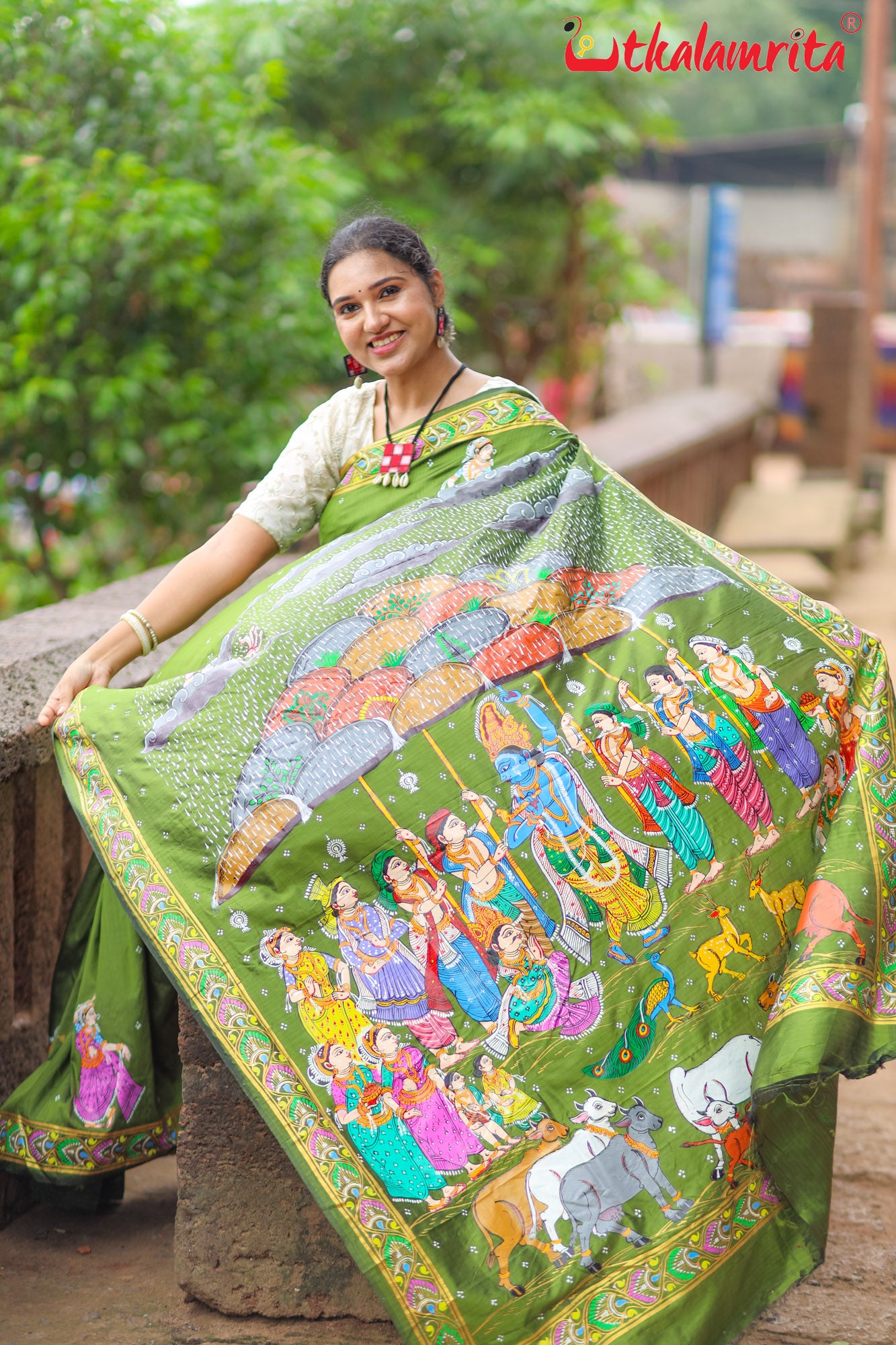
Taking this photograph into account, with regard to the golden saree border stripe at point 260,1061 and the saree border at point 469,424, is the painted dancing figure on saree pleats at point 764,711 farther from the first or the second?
the golden saree border stripe at point 260,1061

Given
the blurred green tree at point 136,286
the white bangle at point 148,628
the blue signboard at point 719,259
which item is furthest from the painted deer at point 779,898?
the blue signboard at point 719,259

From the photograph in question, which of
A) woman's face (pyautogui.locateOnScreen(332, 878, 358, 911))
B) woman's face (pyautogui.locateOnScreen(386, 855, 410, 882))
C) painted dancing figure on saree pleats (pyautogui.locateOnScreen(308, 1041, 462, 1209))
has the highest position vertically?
woman's face (pyautogui.locateOnScreen(386, 855, 410, 882))

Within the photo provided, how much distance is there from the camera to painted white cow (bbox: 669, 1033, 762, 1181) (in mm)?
1821

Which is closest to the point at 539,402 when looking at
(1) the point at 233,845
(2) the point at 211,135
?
(1) the point at 233,845

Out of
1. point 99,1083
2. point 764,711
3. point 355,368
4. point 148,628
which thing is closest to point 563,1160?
point 764,711

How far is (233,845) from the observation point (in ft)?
6.21

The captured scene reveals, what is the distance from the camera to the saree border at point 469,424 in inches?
86.9

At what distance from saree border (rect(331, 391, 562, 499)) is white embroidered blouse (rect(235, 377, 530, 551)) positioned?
32 mm

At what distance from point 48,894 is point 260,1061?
92 centimetres

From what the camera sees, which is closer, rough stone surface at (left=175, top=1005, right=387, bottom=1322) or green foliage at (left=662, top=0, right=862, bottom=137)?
rough stone surface at (left=175, top=1005, right=387, bottom=1322)

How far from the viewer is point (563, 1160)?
1.80 m

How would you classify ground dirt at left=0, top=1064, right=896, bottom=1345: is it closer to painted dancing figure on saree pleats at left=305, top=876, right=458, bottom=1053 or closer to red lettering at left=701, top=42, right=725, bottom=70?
painted dancing figure on saree pleats at left=305, top=876, right=458, bottom=1053

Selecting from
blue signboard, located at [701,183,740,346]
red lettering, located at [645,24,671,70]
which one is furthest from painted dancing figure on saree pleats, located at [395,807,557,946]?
blue signboard, located at [701,183,740,346]

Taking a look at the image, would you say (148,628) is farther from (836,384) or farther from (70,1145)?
(836,384)
